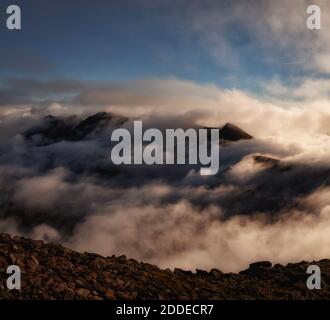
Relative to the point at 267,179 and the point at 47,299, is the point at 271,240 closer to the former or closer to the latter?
the point at 267,179

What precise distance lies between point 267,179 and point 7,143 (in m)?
107


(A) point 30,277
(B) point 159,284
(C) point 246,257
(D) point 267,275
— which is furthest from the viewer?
(C) point 246,257

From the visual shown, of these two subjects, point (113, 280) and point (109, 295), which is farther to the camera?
point (113, 280)

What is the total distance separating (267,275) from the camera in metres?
27.9

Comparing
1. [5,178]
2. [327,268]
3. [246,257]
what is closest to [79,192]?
[5,178]

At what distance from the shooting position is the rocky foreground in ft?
67.2

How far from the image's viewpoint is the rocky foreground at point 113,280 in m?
20.5

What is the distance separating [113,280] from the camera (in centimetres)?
2195

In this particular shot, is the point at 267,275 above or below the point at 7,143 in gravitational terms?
below

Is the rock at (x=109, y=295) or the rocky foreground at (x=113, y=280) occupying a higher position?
the rocky foreground at (x=113, y=280)

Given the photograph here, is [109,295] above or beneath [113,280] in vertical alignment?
beneath

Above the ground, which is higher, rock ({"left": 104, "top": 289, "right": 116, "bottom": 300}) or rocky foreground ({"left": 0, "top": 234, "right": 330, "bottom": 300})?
rocky foreground ({"left": 0, "top": 234, "right": 330, "bottom": 300})
